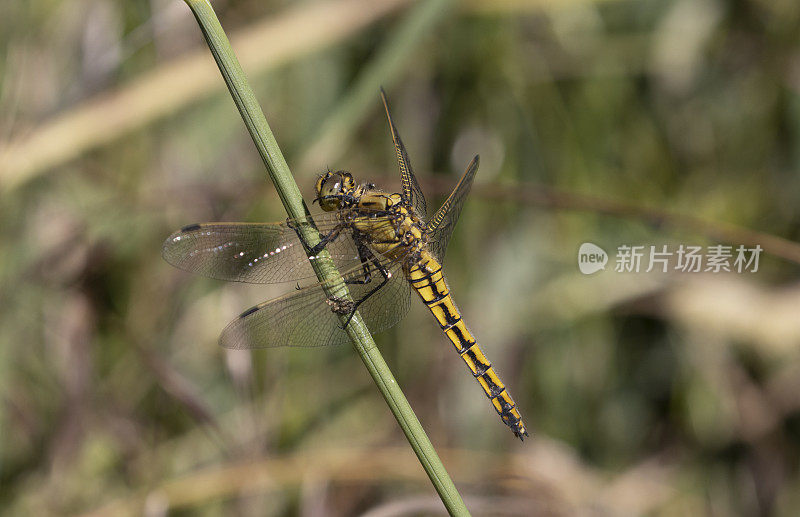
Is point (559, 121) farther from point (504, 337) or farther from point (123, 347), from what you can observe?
point (123, 347)

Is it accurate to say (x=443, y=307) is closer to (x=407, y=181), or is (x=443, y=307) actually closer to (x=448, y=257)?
(x=407, y=181)

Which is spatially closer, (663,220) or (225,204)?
(663,220)

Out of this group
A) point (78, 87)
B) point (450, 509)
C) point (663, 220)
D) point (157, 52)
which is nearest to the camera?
point (450, 509)

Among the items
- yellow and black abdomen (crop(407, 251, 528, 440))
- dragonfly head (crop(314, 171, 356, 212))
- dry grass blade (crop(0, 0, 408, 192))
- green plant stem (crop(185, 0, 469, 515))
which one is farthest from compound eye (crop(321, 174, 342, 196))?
dry grass blade (crop(0, 0, 408, 192))

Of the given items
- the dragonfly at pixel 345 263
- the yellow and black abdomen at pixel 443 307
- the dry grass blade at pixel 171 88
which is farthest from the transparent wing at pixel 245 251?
the dry grass blade at pixel 171 88

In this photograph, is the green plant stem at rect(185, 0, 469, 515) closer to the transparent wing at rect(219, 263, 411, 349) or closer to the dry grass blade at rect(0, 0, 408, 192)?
the transparent wing at rect(219, 263, 411, 349)

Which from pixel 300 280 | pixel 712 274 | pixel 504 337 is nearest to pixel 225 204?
pixel 300 280

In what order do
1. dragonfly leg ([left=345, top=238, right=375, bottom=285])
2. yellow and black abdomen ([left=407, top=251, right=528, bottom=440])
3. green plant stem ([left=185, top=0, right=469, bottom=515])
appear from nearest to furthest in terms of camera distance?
green plant stem ([left=185, top=0, right=469, bottom=515]) < dragonfly leg ([left=345, top=238, right=375, bottom=285]) < yellow and black abdomen ([left=407, top=251, right=528, bottom=440])
